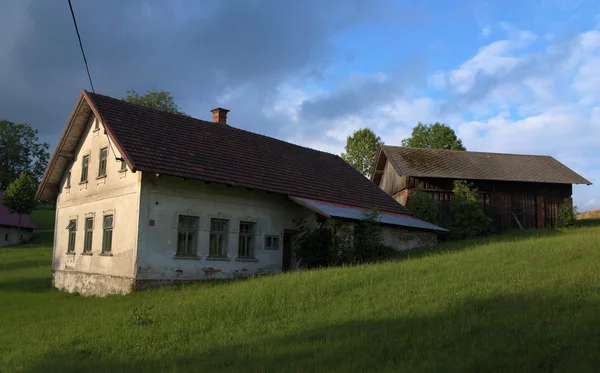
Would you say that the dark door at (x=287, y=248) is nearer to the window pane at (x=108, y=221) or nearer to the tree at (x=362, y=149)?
the window pane at (x=108, y=221)

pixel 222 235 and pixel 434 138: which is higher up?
pixel 434 138

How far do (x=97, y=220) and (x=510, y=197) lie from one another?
82.3ft

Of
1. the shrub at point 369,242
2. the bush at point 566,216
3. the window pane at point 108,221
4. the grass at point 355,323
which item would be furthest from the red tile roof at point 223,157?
the bush at point 566,216

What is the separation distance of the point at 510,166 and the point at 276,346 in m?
29.7

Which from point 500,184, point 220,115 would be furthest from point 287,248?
point 500,184

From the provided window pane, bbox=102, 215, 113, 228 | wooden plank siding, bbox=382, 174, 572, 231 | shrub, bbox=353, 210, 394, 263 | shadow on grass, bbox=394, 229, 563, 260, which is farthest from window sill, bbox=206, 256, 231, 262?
wooden plank siding, bbox=382, 174, 572, 231

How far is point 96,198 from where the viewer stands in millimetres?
19750

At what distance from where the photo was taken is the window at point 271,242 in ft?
66.0

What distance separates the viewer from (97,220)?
19.4 meters

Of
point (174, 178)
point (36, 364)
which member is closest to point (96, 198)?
point (174, 178)

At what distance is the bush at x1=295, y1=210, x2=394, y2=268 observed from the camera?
743 inches

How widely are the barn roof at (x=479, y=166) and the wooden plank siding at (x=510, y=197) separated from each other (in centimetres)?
61

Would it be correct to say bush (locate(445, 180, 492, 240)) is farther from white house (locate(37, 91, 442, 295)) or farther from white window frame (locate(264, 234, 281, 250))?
white window frame (locate(264, 234, 281, 250))

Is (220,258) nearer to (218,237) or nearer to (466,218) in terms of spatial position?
(218,237)
